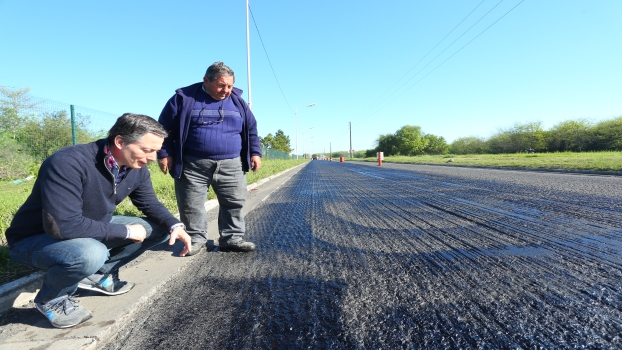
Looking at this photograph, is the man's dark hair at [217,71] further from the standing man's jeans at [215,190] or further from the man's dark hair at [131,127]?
the man's dark hair at [131,127]

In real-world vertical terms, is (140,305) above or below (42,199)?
below

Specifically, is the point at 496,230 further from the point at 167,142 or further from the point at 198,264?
the point at 167,142

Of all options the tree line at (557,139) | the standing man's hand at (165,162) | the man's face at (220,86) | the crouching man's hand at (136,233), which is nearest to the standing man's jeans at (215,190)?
the standing man's hand at (165,162)

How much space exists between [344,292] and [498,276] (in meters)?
1.15

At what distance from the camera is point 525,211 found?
4820mm

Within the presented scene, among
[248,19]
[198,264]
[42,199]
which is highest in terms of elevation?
[248,19]

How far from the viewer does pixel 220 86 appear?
296cm

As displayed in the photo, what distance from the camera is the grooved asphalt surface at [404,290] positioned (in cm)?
164

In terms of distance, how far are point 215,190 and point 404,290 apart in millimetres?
1977

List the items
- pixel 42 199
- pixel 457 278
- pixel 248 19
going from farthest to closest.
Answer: pixel 248 19
pixel 457 278
pixel 42 199

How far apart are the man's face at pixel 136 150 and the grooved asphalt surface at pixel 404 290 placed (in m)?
0.95

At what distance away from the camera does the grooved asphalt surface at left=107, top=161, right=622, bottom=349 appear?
1.64 meters

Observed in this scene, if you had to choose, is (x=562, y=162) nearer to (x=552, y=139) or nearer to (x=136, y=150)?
(x=136, y=150)

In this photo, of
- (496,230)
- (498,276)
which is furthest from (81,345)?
(496,230)
